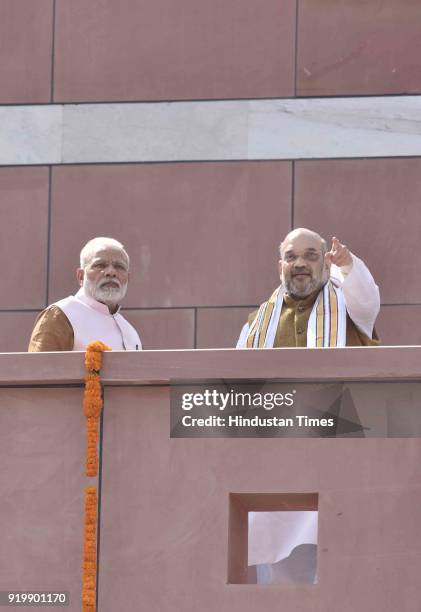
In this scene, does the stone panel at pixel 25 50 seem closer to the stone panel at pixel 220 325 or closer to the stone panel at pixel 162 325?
the stone panel at pixel 162 325

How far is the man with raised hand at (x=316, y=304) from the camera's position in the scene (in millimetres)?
8258

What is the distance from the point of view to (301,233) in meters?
8.33

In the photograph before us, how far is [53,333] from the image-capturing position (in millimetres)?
8336

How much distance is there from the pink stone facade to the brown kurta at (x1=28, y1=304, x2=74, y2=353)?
2117mm

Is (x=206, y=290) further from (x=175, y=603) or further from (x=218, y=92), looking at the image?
(x=175, y=603)

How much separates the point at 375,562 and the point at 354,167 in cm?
410

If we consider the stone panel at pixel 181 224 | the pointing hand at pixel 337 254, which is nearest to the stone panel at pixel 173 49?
the stone panel at pixel 181 224

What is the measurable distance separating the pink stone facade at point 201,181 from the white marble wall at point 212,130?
0.06 meters

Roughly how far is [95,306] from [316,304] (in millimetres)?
1018

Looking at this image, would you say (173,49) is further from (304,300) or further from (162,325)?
(304,300)

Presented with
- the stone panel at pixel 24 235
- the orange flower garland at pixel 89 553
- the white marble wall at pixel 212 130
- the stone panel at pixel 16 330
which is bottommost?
the orange flower garland at pixel 89 553

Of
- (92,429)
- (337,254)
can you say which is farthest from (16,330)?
(92,429)

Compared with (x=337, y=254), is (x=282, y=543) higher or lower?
lower

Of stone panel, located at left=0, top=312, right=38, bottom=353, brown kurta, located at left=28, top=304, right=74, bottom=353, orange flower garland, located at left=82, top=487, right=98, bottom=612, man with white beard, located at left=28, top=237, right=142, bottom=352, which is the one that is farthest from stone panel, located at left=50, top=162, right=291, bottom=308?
orange flower garland, located at left=82, top=487, right=98, bottom=612
